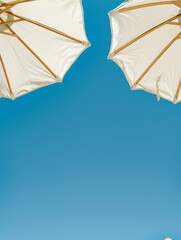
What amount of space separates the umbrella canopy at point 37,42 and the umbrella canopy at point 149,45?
2.33 ft

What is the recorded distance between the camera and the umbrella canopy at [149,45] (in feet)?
21.6

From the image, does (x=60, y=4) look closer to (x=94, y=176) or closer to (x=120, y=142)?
(x=120, y=142)

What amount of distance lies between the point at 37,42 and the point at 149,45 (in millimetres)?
2144

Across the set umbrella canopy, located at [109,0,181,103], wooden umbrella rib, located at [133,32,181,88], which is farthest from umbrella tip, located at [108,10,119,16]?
wooden umbrella rib, located at [133,32,181,88]

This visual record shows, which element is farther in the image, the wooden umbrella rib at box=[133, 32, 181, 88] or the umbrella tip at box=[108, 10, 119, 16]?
the wooden umbrella rib at box=[133, 32, 181, 88]

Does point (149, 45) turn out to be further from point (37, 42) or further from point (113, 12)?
point (37, 42)

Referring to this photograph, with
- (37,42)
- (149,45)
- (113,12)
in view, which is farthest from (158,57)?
(37,42)

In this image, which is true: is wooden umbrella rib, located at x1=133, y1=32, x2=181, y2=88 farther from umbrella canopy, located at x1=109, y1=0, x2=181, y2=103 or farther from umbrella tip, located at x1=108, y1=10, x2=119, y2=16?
umbrella tip, located at x1=108, y1=10, x2=119, y2=16

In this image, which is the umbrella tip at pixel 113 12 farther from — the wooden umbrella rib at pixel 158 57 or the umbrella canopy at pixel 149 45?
the wooden umbrella rib at pixel 158 57

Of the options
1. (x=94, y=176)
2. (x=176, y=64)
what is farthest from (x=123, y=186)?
(x=176, y=64)

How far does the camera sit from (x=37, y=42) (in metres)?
7.42

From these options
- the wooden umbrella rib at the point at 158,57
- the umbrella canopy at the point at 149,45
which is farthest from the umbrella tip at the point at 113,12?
the wooden umbrella rib at the point at 158,57

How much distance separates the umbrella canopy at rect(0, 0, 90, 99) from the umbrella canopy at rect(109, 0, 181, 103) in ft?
2.33

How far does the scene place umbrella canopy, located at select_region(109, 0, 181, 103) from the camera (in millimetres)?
6586
